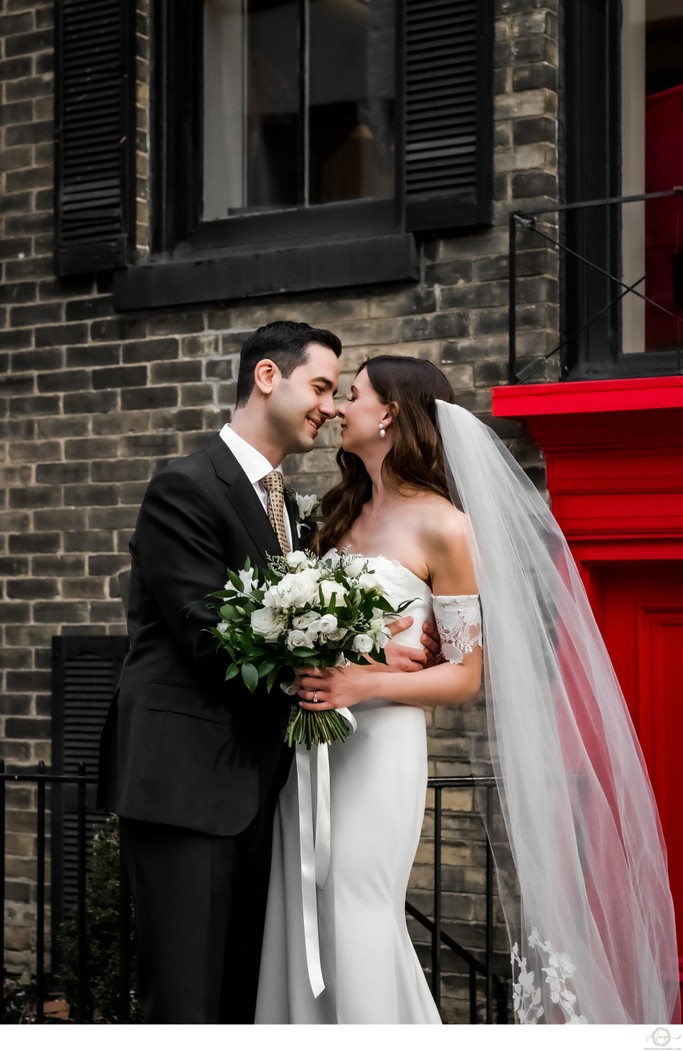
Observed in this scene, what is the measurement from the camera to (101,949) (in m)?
6.26

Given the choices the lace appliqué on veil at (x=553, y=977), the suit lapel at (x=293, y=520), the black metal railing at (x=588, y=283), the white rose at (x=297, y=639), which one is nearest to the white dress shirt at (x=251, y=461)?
the suit lapel at (x=293, y=520)

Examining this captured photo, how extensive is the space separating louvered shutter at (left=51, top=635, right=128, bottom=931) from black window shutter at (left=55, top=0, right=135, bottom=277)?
197 cm

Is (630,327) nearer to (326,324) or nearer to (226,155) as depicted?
(326,324)

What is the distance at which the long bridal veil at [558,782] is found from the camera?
4.22 meters

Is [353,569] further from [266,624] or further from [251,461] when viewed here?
[251,461]

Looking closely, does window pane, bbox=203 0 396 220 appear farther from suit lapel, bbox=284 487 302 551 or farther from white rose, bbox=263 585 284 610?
white rose, bbox=263 585 284 610

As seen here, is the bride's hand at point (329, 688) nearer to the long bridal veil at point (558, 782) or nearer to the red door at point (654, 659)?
the long bridal veil at point (558, 782)

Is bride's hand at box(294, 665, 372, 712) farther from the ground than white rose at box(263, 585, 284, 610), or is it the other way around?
white rose at box(263, 585, 284, 610)

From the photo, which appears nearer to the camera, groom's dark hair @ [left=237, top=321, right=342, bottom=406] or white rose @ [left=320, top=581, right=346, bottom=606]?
white rose @ [left=320, top=581, right=346, bottom=606]

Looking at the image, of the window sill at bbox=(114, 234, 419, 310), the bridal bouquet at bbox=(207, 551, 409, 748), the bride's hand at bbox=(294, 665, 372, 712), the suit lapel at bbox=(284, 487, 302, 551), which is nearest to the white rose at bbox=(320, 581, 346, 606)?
the bridal bouquet at bbox=(207, 551, 409, 748)

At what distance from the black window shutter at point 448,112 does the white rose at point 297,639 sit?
124 inches

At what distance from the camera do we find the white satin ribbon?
3.96m

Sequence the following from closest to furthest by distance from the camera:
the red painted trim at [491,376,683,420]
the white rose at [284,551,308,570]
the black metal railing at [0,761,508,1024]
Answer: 1. the white rose at [284,551,308,570]
2. the black metal railing at [0,761,508,1024]
3. the red painted trim at [491,376,683,420]

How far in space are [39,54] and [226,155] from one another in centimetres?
120
